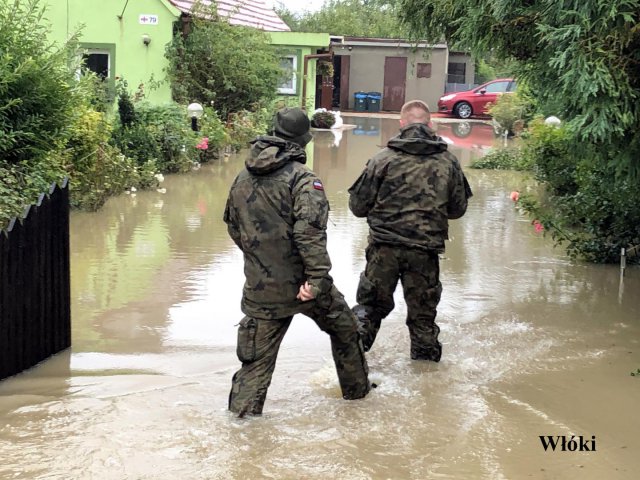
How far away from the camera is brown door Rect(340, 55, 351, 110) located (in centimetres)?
3884

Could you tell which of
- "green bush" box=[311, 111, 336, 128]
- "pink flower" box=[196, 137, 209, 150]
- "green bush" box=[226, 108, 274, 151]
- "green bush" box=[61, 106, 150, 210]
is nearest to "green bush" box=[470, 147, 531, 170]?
"green bush" box=[226, 108, 274, 151]

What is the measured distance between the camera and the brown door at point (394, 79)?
126 feet

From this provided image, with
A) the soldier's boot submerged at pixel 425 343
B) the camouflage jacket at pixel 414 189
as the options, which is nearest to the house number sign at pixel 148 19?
the camouflage jacket at pixel 414 189

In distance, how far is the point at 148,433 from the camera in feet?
14.8

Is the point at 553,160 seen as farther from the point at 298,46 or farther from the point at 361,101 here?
the point at 361,101

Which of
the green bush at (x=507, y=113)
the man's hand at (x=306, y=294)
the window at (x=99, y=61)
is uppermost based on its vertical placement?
the window at (x=99, y=61)

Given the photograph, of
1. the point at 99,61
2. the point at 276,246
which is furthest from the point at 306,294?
the point at 99,61

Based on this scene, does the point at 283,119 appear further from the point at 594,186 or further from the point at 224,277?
the point at 594,186

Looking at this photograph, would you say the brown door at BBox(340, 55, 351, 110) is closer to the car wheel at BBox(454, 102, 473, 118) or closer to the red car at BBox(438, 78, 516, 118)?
the red car at BBox(438, 78, 516, 118)

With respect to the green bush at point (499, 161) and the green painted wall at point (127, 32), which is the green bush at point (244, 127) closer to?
the green painted wall at point (127, 32)

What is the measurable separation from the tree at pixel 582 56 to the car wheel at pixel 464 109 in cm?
2867

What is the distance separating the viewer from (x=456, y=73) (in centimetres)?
4178

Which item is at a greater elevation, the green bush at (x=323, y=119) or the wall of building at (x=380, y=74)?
the wall of building at (x=380, y=74)

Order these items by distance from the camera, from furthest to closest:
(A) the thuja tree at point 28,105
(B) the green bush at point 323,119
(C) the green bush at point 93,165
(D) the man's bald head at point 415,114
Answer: (B) the green bush at point 323,119 < (C) the green bush at point 93,165 < (A) the thuja tree at point 28,105 < (D) the man's bald head at point 415,114
